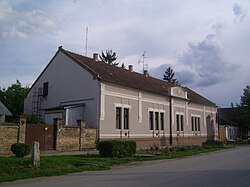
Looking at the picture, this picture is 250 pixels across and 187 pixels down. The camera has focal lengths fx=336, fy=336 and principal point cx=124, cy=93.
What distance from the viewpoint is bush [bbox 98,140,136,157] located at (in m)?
21.9

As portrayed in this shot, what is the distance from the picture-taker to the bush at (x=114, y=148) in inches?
863

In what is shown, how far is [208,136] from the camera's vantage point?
5353cm

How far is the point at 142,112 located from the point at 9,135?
644 inches

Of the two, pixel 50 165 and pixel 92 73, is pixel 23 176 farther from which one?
pixel 92 73

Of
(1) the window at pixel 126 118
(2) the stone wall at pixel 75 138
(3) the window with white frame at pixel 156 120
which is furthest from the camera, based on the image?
(3) the window with white frame at pixel 156 120

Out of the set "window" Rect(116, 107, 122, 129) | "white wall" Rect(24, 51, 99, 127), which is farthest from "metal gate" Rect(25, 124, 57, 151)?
"window" Rect(116, 107, 122, 129)

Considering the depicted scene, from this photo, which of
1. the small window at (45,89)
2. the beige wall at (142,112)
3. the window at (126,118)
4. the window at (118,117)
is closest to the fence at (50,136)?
the beige wall at (142,112)

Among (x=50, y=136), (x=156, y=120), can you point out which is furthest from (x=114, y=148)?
(x=156, y=120)

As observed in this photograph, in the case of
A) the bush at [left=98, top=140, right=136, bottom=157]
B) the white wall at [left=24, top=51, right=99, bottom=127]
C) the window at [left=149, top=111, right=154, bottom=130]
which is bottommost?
the bush at [left=98, top=140, right=136, bottom=157]

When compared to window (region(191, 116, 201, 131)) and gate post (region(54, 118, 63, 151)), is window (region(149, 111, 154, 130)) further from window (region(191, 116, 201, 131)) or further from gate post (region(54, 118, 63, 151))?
gate post (region(54, 118, 63, 151))

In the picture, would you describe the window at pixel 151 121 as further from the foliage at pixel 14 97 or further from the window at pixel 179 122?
the foliage at pixel 14 97

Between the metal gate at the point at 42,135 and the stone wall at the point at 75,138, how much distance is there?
0.40 m

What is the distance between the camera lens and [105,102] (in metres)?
30.6

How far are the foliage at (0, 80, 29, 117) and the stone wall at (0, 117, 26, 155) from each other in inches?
986
